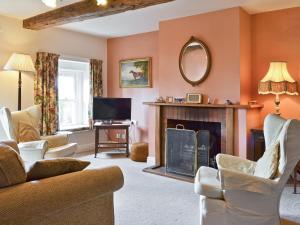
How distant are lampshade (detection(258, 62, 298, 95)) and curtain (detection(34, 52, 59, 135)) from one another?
3590 mm

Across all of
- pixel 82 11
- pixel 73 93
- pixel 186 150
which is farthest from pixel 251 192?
pixel 73 93

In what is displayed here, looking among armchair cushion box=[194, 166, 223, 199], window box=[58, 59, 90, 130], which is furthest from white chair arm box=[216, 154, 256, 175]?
window box=[58, 59, 90, 130]

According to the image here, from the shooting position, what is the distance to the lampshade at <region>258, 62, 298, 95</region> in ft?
12.1

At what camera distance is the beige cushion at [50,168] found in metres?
1.67

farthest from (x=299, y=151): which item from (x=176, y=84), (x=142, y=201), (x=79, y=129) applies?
(x=79, y=129)

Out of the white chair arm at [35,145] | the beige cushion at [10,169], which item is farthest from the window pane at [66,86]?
the beige cushion at [10,169]

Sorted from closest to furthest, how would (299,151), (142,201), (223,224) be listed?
1. (299,151)
2. (223,224)
3. (142,201)

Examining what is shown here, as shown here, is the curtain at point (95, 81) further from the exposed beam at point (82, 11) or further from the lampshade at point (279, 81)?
the lampshade at point (279, 81)

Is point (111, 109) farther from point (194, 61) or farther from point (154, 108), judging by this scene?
point (194, 61)

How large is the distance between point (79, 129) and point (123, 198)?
9.02 ft

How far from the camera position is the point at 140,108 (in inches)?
226

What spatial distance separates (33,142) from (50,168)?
2.30 metres

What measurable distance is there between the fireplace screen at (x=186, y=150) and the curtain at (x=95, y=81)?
2160 millimetres

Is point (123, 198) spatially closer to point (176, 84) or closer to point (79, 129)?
point (176, 84)
